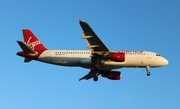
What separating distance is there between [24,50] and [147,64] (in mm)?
21988

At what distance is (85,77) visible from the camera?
79.8 metres

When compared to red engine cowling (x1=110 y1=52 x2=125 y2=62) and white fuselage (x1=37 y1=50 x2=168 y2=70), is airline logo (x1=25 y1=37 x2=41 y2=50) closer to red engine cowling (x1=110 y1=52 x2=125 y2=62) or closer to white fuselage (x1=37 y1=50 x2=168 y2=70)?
white fuselage (x1=37 y1=50 x2=168 y2=70)

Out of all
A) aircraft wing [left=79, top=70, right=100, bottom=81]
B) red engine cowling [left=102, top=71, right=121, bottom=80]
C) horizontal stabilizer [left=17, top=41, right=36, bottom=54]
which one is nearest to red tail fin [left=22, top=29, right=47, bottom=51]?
horizontal stabilizer [left=17, top=41, right=36, bottom=54]

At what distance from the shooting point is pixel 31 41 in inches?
2977

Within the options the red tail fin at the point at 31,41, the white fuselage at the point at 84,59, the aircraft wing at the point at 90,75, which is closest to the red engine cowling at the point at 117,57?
the white fuselage at the point at 84,59

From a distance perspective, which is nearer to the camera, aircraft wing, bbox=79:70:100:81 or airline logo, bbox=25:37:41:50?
airline logo, bbox=25:37:41:50

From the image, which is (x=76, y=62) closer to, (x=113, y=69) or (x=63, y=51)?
(x=63, y=51)

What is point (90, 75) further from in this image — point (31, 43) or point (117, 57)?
point (31, 43)

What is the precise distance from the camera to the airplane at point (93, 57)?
69375 millimetres

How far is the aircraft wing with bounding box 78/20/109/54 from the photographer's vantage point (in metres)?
62.8

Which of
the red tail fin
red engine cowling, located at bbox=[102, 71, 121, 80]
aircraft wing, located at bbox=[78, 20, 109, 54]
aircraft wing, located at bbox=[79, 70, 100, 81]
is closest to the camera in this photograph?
aircraft wing, located at bbox=[78, 20, 109, 54]

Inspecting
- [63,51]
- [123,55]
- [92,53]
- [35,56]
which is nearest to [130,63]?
[123,55]

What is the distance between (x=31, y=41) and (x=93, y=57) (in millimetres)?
13030

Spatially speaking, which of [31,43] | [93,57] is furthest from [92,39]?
[31,43]
